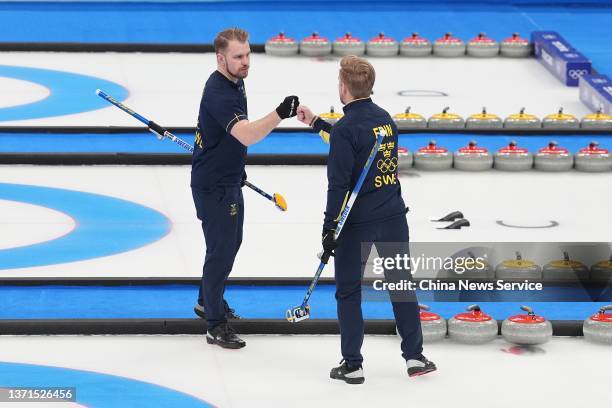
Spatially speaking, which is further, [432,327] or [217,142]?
[432,327]

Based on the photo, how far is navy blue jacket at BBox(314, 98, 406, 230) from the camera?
702 cm

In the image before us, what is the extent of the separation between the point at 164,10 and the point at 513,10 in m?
3.97

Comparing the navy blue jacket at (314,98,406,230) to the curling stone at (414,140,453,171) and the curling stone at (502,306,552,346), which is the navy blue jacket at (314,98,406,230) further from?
the curling stone at (414,140,453,171)

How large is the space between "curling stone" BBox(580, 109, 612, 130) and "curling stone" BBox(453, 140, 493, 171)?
4.64ft

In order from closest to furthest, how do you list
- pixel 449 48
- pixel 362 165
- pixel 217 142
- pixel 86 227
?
pixel 362 165 < pixel 217 142 < pixel 86 227 < pixel 449 48

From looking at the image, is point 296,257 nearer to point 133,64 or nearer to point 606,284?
point 606,284

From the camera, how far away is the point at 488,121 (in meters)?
12.3

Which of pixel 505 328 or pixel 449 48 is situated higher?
pixel 449 48

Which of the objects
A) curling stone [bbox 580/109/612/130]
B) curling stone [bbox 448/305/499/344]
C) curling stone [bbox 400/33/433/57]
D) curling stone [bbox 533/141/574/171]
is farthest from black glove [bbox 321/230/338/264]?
curling stone [bbox 400/33/433/57]

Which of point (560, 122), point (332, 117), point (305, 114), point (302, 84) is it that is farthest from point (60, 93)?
point (305, 114)

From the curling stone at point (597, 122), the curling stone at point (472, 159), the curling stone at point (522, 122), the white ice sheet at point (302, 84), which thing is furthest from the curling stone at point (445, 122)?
the curling stone at point (597, 122)

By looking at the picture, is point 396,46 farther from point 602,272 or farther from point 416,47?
point 602,272

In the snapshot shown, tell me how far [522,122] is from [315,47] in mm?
3347

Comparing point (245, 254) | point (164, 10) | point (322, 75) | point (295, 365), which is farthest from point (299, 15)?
point (295, 365)
